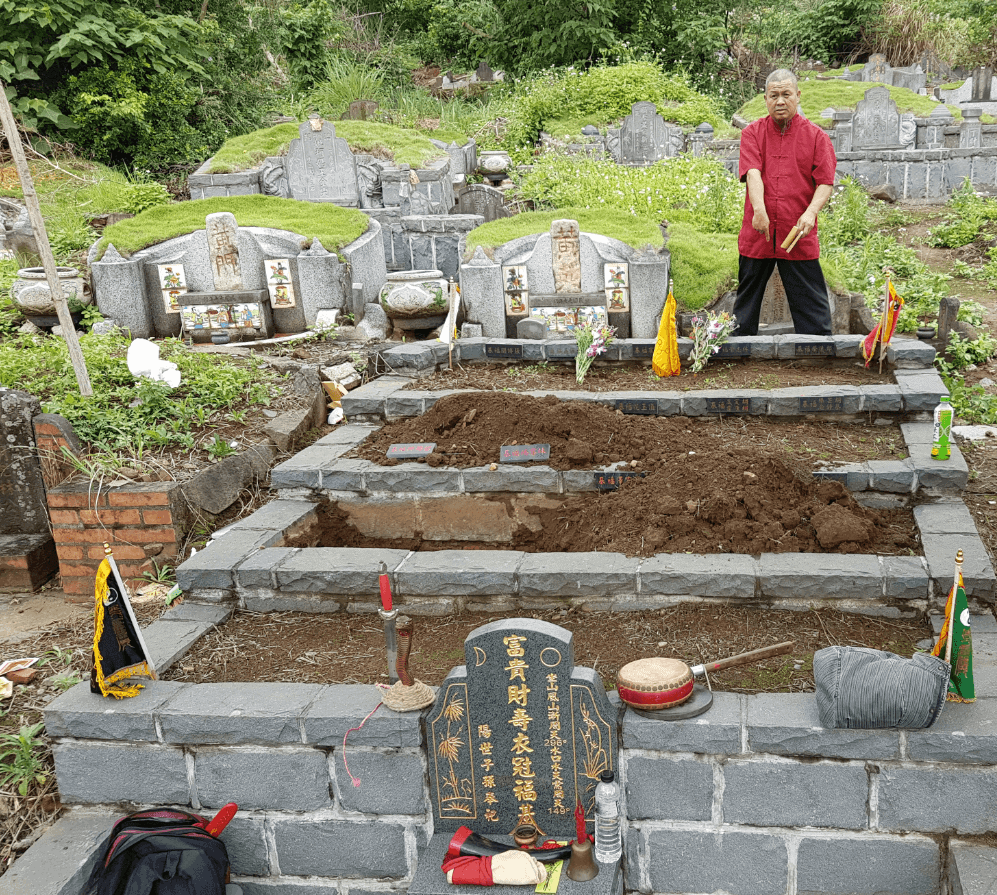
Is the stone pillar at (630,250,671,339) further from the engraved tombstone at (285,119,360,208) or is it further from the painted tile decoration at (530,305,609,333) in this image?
the engraved tombstone at (285,119,360,208)

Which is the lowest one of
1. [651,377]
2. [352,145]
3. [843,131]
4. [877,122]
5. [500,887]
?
[500,887]

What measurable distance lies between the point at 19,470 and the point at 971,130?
54.9 ft

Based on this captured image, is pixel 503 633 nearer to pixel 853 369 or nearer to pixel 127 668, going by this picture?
pixel 127 668

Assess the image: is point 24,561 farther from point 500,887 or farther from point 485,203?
point 485,203

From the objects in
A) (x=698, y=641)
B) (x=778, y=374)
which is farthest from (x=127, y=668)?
(x=778, y=374)

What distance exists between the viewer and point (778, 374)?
6852mm

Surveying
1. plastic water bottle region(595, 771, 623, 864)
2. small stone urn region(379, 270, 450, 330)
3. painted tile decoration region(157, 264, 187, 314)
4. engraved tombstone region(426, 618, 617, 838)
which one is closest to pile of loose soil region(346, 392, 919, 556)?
engraved tombstone region(426, 618, 617, 838)

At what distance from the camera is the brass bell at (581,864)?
10.5 feet

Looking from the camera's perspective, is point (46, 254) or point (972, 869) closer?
point (972, 869)

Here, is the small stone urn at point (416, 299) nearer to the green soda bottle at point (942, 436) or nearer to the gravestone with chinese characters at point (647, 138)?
the green soda bottle at point (942, 436)

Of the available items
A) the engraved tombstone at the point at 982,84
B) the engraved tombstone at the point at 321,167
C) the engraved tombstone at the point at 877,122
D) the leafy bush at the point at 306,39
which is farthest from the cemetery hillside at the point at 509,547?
the engraved tombstone at the point at 982,84

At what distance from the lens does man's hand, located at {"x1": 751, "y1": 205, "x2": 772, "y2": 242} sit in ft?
22.3

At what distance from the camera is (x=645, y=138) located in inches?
680

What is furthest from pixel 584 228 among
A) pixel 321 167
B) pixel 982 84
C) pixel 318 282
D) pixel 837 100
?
pixel 982 84
